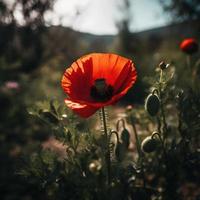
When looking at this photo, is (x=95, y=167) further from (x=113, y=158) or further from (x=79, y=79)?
(x=79, y=79)

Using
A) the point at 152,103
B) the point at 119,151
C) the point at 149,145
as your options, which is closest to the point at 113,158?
the point at 119,151

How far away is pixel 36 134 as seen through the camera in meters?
6.67

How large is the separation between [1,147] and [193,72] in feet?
8.25

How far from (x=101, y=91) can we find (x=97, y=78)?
158mm

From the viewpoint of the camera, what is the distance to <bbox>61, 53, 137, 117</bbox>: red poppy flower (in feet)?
6.30

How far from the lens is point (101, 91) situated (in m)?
1.91

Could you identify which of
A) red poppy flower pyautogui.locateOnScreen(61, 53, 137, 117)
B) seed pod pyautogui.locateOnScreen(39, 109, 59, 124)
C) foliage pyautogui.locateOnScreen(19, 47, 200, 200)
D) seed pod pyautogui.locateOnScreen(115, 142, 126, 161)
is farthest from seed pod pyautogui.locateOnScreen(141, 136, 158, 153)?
seed pod pyautogui.locateOnScreen(39, 109, 59, 124)

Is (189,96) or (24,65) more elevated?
(24,65)

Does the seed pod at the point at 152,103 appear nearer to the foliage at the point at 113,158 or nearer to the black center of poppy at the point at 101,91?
the foliage at the point at 113,158

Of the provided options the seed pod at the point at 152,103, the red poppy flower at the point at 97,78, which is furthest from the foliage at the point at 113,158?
the red poppy flower at the point at 97,78

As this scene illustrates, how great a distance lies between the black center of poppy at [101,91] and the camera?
1916 millimetres

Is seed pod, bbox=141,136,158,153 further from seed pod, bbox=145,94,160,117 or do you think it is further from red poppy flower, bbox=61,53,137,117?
red poppy flower, bbox=61,53,137,117

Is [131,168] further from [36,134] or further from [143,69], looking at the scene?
[143,69]

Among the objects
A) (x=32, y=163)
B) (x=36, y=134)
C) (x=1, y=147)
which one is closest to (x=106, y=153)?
(x=32, y=163)
